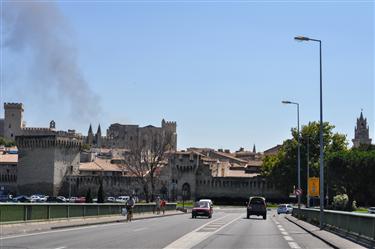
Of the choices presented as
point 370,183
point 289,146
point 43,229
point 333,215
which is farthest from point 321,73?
point 289,146

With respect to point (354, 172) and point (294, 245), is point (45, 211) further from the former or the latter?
point (354, 172)

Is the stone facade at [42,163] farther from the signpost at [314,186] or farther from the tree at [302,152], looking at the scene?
the signpost at [314,186]

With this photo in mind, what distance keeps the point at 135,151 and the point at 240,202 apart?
1479 inches

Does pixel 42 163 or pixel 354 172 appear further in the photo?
pixel 42 163

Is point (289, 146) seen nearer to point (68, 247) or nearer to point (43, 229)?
point (43, 229)

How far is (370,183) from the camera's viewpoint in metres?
94.9

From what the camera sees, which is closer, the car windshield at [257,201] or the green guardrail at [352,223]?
the green guardrail at [352,223]

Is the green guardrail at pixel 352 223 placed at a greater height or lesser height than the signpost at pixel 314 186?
lesser

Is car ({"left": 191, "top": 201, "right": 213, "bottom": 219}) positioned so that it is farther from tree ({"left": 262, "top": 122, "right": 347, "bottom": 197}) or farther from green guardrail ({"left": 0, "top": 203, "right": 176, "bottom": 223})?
tree ({"left": 262, "top": 122, "right": 347, "bottom": 197})

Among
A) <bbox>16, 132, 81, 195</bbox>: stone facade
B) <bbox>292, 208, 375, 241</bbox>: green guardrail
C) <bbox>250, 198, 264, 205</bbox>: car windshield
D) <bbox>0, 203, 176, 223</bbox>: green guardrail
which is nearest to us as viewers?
<bbox>292, 208, 375, 241</bbox>: green guardrail

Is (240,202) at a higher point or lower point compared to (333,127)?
lower

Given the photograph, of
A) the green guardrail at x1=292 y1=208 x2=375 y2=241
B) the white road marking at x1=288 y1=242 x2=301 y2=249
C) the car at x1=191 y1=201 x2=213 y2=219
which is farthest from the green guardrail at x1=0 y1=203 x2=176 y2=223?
the green guardrail at x1=292 y1=208 x2=375 y2=241

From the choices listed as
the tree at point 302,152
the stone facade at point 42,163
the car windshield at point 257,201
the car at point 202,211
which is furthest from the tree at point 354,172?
the stone facade at point 42,163

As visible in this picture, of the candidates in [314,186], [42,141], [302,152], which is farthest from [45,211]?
[42,141]
